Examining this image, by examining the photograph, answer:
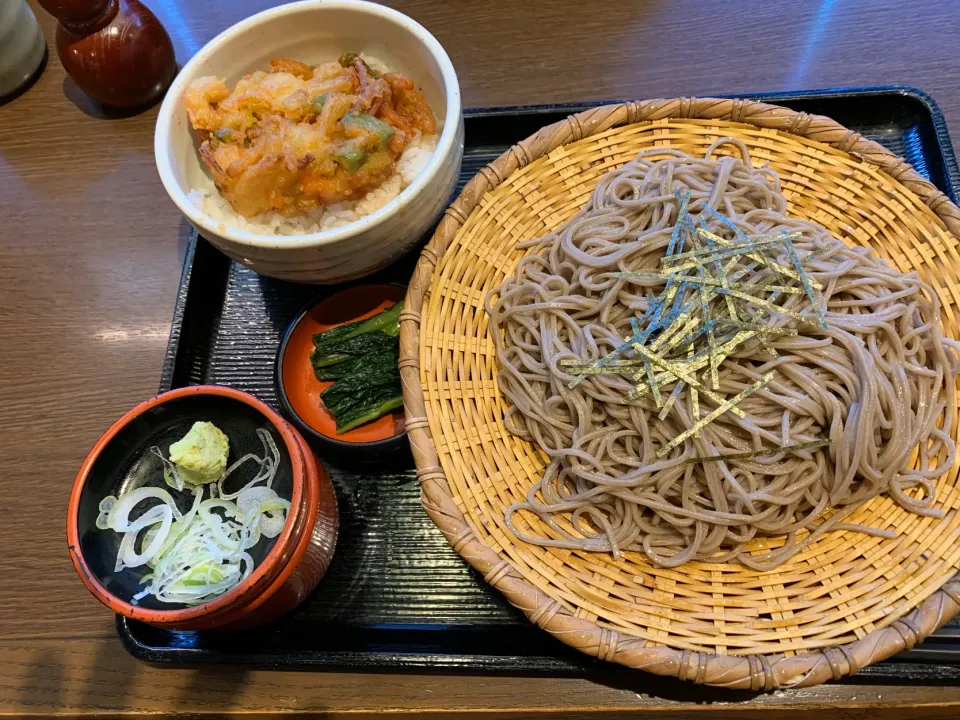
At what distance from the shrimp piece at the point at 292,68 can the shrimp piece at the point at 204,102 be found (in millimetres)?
197

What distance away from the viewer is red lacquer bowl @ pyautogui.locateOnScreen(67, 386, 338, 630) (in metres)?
1.35

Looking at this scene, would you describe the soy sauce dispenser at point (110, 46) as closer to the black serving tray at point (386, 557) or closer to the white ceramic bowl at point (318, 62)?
the white ceramic bowl at point (318, 62)

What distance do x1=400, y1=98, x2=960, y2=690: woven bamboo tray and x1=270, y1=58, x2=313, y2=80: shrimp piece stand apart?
25.1 inches

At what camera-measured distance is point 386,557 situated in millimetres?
1706

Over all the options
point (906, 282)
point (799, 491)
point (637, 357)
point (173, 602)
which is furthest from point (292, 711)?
point (906, 282)

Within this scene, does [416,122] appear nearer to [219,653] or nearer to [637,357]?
[637,357]

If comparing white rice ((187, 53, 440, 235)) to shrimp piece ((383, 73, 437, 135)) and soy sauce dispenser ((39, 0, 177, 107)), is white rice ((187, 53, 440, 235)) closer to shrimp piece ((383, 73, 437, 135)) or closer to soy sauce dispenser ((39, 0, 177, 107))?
shrimp piece ((383, 73, 437, 135))

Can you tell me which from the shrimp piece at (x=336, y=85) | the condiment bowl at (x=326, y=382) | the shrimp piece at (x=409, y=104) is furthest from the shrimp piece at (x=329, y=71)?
the condiment bowl at (x=326, y=382)

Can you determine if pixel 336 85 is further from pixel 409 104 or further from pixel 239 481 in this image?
pixel 239 481

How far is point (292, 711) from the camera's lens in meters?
1.56

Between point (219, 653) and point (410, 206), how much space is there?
1259 millimetres

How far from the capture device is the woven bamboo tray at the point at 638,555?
1.34 meters

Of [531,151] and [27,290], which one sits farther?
[27,290]

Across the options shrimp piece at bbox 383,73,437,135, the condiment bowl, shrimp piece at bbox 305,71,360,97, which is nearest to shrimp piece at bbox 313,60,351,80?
shrimp piece at bbox 305,71,360,97
